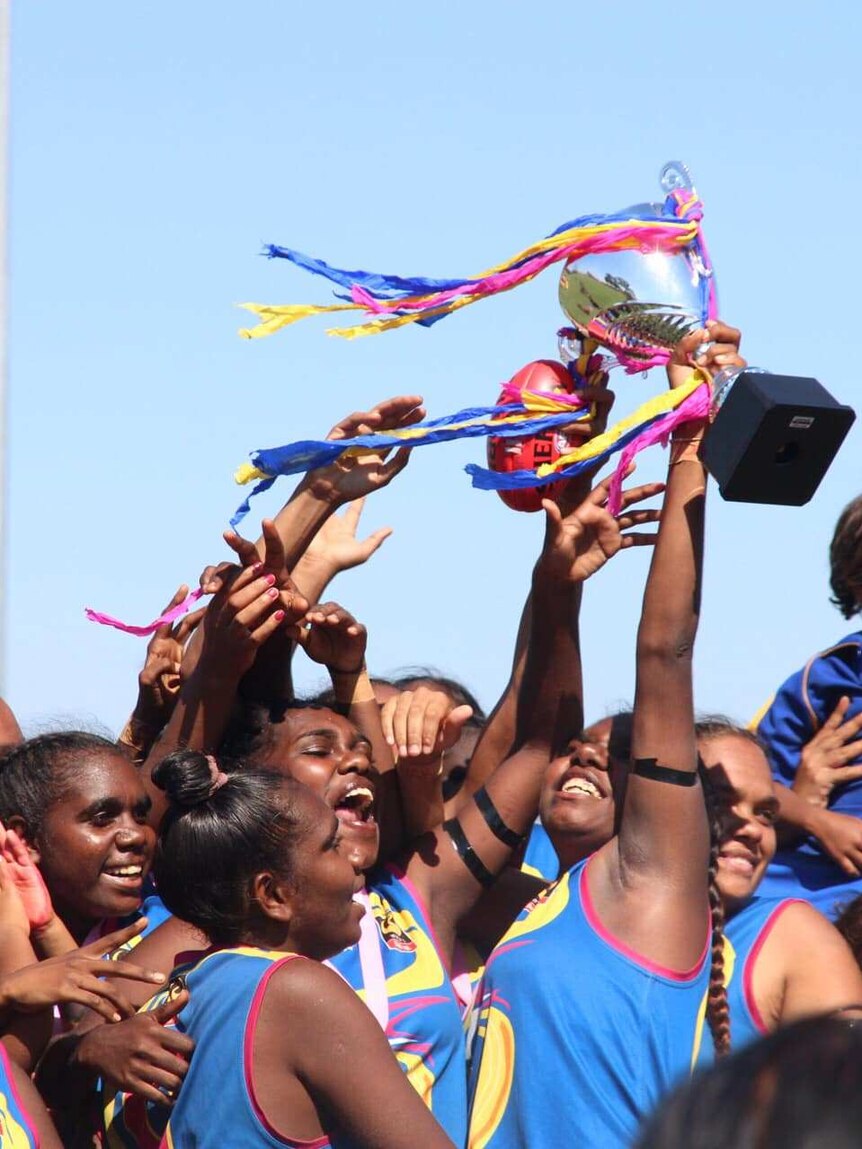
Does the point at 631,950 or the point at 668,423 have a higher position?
the point at 668,423

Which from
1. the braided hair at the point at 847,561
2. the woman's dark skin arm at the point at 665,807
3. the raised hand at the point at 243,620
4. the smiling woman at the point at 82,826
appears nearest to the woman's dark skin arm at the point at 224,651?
the raised hand at the point at 243,620

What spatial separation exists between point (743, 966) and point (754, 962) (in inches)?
1.1

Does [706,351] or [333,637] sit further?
[333,637]

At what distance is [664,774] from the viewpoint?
10.1 feet

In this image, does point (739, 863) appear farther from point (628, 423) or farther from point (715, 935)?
point (628, 423)

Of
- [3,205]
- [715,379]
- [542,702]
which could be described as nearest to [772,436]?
[715,379]

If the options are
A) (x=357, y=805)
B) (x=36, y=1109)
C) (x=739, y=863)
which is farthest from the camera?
(x=357, y=805)

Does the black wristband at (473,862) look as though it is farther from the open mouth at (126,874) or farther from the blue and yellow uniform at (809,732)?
the blue and yellow uniform at (809,732)

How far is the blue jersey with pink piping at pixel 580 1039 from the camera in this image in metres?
3.02

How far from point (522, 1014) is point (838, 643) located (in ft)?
5.84

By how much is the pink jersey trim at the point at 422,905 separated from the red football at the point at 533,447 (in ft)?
2.90

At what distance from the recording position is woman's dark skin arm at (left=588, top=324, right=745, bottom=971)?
10.1 feet

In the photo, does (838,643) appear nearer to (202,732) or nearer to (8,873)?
(202,732)

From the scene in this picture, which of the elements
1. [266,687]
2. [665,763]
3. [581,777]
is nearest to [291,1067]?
[665,763]
